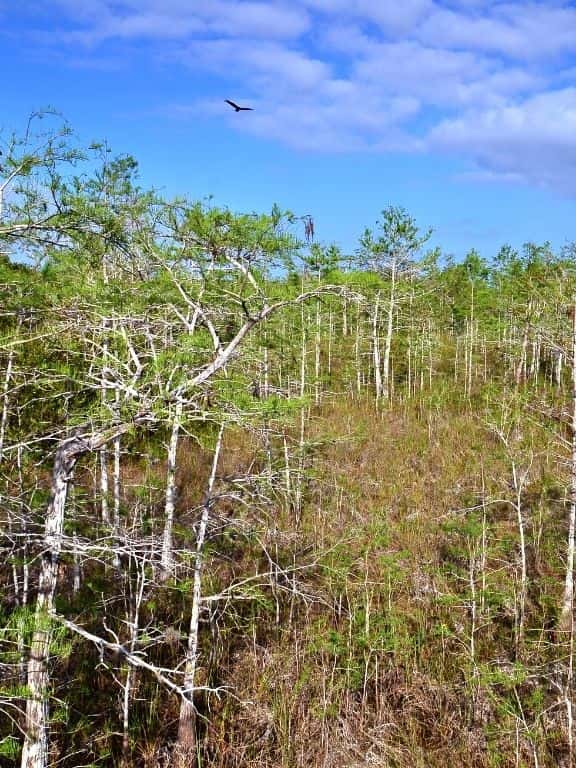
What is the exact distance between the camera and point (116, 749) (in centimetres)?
694

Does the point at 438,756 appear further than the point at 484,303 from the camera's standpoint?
No

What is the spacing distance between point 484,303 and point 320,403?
36.5 ft

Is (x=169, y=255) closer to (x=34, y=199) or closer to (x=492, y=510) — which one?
(x=34, y=199)

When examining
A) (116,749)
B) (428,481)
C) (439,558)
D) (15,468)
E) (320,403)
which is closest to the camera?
(116,749)

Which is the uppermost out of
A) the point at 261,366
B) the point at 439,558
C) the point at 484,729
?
the point at 261,366

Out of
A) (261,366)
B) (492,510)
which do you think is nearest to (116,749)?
(261,366)

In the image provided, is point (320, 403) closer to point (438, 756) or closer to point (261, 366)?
point (261, 366)

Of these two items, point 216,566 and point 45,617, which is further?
point 216,566

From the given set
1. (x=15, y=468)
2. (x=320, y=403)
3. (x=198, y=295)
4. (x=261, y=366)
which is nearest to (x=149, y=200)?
(x=198, y=295)

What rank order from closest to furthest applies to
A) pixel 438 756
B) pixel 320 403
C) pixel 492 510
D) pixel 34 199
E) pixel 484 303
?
pixel 34 199 → pixel 438 756 → pixel 492 510 → pixel 320 403 → pixel 484 303

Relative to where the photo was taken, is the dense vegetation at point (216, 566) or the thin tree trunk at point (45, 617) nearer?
the thin tree trunk at point (45, 617)

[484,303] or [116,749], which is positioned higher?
[484,303]

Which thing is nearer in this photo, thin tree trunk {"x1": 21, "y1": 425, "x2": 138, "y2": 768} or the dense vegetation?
thin tree trunk {"x1": 21, "y1": 425, "x2": 138, "y2": 768}

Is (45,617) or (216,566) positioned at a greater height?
(45,617)
